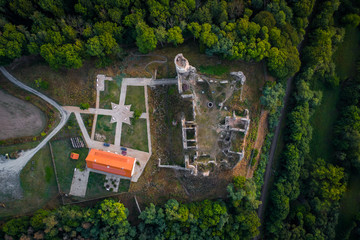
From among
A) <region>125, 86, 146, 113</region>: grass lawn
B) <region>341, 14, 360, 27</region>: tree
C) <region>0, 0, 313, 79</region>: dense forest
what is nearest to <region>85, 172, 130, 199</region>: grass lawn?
<region>125, 86, 146, 113</region>: grass lawn

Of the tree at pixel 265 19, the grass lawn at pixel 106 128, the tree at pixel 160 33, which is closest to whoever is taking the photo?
the tree at pixel 160 33

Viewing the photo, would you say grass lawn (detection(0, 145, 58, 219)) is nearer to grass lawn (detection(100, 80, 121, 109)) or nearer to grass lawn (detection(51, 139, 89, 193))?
grass lawn (detection(51, 139, 89, 193))

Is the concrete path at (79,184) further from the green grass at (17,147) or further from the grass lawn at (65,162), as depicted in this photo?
the green grass at (17,147)

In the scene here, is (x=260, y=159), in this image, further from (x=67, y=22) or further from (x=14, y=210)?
(x=14, y=210)

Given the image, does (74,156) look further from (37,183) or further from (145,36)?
(145,36)

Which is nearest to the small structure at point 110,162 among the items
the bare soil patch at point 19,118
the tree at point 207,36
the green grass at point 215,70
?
the bare soil patch at point 19,118
